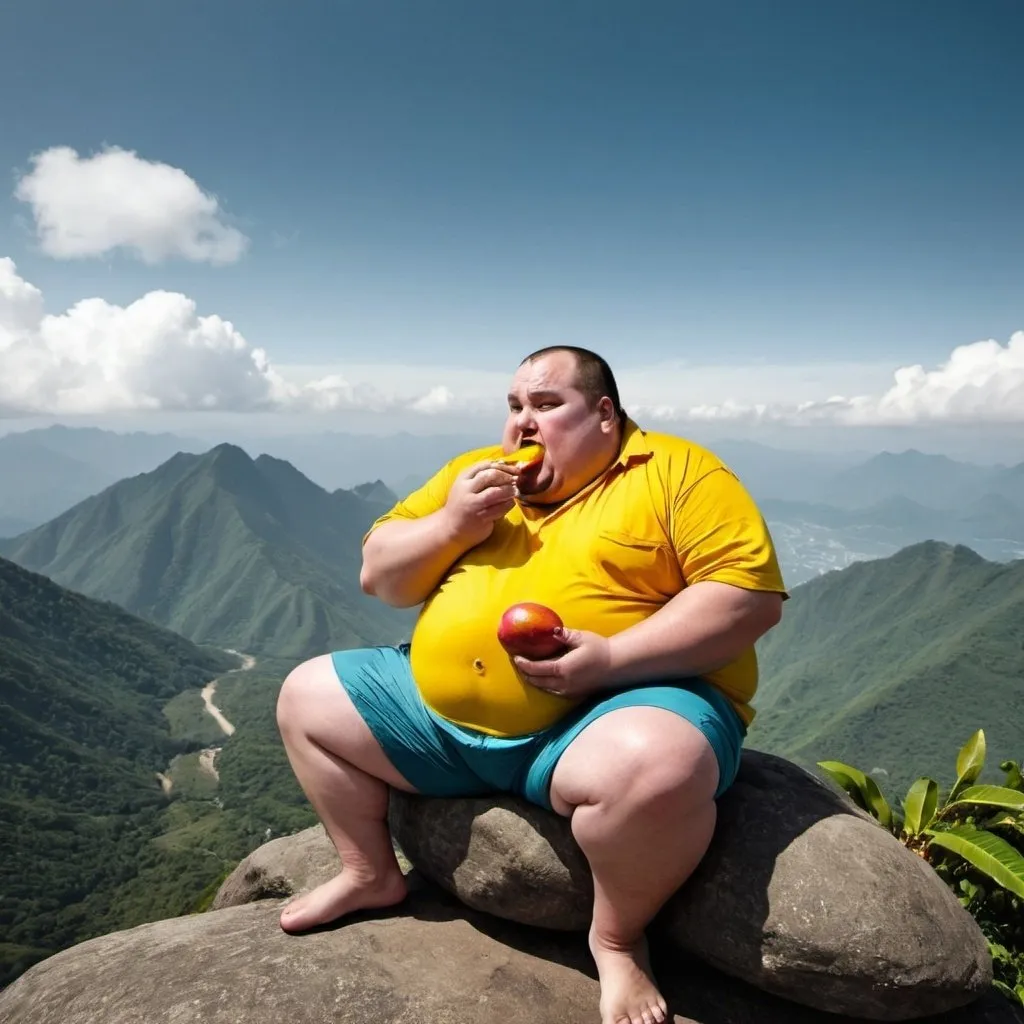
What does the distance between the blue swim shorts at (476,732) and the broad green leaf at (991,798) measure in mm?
2836

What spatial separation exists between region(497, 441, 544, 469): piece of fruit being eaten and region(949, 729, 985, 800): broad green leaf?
449cm

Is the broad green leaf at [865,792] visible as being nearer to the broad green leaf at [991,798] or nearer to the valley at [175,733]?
the broad green leaf at [991,798]

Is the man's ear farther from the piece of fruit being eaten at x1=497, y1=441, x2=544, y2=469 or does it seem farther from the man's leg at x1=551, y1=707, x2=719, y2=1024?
the man's leg at x1=551, y1=707, x2=719, y2=1024

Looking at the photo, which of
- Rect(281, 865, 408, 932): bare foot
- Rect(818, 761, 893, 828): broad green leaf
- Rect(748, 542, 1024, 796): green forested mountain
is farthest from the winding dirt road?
Rect(281, 865, 408, 932): bare foot

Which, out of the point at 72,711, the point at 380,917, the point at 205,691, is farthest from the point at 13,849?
the point at 380,917

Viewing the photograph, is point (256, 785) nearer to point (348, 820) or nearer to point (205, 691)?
point (205, 691)

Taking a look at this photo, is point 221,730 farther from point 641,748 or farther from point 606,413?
point 641,748

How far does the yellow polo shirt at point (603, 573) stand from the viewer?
2.90 m

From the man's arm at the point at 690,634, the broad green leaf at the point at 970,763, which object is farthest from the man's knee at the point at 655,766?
the broad green leaf at the point at 970,763

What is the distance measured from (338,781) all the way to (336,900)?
2.29ft

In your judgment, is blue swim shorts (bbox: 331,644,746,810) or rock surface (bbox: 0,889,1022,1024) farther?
rock surface (bbox: 0,889,1022,1024)

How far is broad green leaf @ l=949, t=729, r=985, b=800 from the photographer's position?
5291 millimetres

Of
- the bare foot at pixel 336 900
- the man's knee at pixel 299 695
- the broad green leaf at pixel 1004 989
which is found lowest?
the broad green leaf at pixel 1004 989

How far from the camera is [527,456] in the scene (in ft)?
10.5
